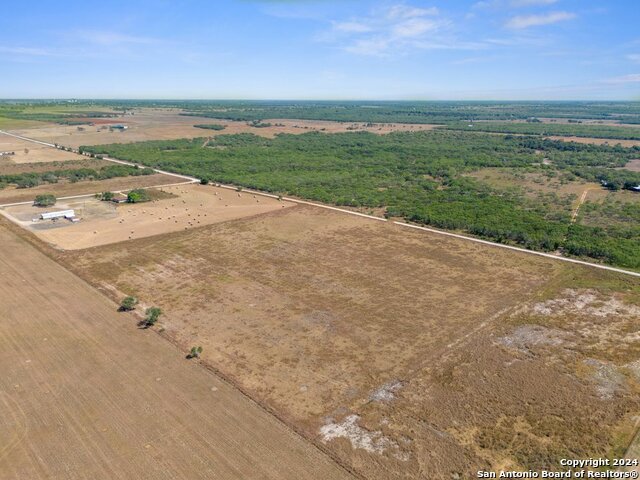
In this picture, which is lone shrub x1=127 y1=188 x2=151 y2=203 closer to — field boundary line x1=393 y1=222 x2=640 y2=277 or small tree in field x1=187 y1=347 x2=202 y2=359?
field boundary line x1=393 y1=222 x2=640 y2=277

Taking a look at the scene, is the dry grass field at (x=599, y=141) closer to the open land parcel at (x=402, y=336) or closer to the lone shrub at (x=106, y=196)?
the open land parcel at (x=402, y=336)

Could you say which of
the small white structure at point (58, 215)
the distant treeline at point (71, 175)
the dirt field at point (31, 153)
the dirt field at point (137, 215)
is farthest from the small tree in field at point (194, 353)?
the dirt field at point (31, 153)

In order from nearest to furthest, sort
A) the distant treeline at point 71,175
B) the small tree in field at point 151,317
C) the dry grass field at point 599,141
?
the small tree in field at point 151,317, the distant treeline at point 71,175, the dry grass field at point 599,141

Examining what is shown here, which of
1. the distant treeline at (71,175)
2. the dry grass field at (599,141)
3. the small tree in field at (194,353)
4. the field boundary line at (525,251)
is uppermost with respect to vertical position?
the dry grass field at (599,141)

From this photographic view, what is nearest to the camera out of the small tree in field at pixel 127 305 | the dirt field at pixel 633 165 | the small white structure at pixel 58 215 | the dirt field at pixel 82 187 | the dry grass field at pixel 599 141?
the small tree in field at pixel 127 305

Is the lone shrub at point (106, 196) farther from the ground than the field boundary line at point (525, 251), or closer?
farther from the ground

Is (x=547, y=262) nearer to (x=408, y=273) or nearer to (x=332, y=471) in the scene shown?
(x=408, y=273)

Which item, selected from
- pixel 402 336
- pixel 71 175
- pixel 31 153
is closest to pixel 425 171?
pixel 71 175

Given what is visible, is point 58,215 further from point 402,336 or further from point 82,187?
point 402,336
